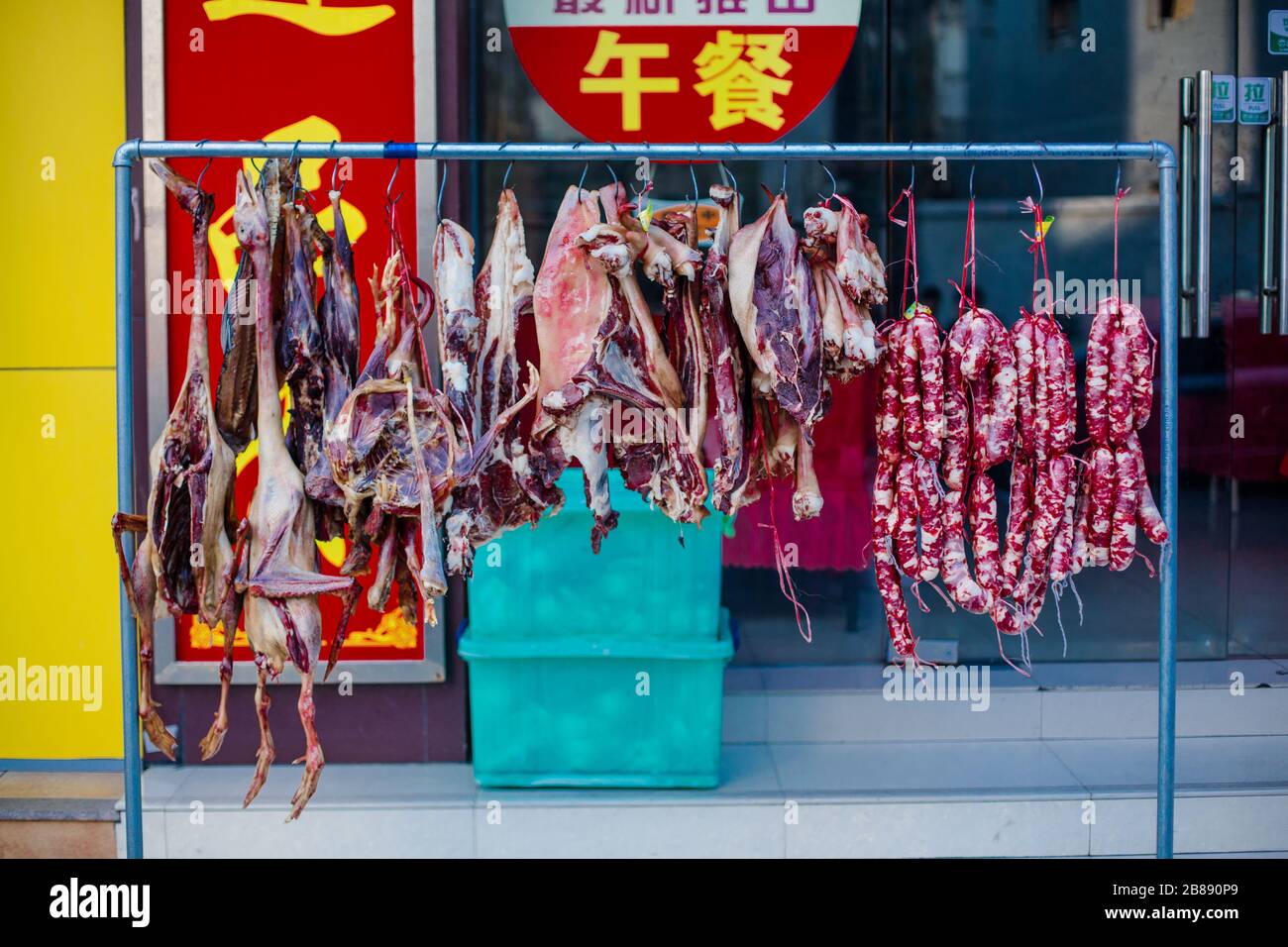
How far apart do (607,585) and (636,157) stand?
6.16ft

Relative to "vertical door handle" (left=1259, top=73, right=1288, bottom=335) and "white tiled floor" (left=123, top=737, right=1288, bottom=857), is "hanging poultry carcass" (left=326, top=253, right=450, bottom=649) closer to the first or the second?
"white tiled floor" (left=123, top=737, right=1288, bottom=857)

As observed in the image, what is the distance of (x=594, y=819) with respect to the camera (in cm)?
420

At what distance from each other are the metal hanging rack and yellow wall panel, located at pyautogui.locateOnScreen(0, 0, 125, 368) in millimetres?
1911

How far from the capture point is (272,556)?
2777 mm

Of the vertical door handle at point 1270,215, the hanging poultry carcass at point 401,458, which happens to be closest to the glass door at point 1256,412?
the vertical door handle at point 1270,215

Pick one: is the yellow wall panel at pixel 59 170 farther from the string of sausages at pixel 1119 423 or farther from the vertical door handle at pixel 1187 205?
the vertical door handle at pixel 1187 205

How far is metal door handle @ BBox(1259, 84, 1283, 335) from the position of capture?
498 cm

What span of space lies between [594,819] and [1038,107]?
3.54m

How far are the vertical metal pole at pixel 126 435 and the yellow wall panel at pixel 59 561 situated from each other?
1893mm

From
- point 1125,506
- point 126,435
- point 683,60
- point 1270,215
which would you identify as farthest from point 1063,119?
point 126,435

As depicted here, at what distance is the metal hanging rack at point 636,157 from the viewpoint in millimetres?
2799

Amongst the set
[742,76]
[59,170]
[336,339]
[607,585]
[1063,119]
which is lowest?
[607,585]

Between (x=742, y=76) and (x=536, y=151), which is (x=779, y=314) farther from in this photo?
(x=742, y=76)
